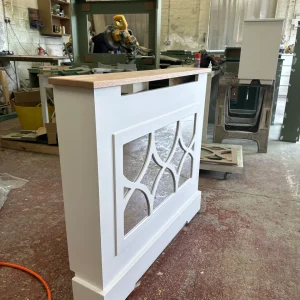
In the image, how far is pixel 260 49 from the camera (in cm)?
252

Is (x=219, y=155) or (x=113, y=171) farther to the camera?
(x=219, y=155)

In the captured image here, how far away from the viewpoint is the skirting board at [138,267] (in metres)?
0.96

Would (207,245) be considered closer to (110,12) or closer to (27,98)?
(110,12)

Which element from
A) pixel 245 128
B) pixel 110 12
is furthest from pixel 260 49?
pixel 110 12

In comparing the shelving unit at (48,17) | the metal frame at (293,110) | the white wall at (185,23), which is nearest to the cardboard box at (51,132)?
the metal frame at (293,110)

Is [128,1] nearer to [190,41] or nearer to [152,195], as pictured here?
[152,195]

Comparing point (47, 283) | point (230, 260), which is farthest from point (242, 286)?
point (47, 283)

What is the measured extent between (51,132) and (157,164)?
5.77 feet

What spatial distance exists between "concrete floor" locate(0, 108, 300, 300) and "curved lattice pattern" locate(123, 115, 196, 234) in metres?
0.30

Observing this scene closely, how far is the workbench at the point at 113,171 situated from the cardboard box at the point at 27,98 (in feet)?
7.94

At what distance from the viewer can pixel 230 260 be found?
1.30 metres

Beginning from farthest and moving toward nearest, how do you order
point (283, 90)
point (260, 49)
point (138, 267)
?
point (283, 90) → point (260, 49) → point (138, 267)

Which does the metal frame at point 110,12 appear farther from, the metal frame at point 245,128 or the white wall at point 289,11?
the white wall at point 289,11

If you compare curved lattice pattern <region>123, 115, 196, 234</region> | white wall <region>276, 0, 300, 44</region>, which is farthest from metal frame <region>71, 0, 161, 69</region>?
white wall <region>276, 0, 300, 44</region>
